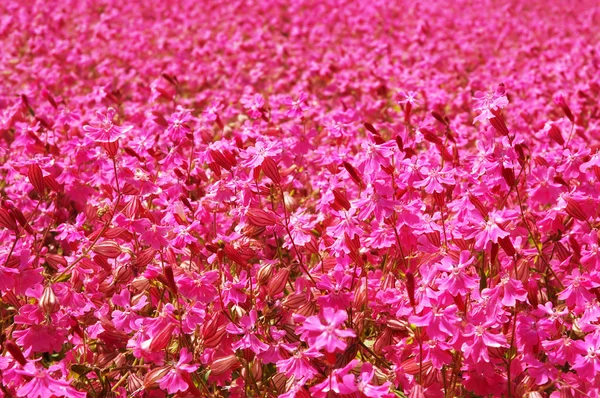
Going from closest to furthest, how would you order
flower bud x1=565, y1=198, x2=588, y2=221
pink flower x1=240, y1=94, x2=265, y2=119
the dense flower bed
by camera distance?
the dense flower bed → flower bud x1=565, y1=198, x2=588, y2=221 → pink flower x1=240, y1=94, x2=265, y2=119

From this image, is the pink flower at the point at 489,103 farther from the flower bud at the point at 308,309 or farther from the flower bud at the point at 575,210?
the flower bud at the point at 308,309

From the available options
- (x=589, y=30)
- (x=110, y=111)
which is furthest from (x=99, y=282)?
(x=589, y=30)

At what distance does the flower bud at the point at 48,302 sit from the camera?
1903mm

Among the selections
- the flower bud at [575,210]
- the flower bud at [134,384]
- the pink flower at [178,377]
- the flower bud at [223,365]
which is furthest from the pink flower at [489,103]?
the flower bud at [134,384]

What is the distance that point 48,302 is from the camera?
1.91 m

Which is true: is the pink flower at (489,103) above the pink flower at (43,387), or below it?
above

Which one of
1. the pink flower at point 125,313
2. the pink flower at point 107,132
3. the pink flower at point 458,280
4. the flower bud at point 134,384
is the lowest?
the flower bud at point 134,384

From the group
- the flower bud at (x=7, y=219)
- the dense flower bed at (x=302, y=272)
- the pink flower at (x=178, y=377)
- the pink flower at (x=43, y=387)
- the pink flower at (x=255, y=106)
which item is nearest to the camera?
the pink flower at (x=43, y=387)

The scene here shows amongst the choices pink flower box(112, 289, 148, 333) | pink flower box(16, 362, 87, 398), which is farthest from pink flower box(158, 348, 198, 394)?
pink flower box(112, 289, 148, 333)

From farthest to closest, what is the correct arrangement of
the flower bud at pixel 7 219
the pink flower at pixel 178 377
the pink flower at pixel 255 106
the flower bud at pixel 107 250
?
the pink flower at pixel 255 106 < the flower bud at pixel 107 250 < the flower bud at pixel 7 219 < the pink flower at pixel 178 377

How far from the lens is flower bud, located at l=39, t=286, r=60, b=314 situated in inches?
74.9

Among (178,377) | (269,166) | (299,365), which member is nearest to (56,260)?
(178,377)

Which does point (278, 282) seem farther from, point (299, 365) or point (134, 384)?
point (134, 384)

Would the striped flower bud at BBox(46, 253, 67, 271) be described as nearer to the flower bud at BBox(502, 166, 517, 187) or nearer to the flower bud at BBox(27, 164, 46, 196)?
the flower bud at BBox(27, 164, 46, 196)
